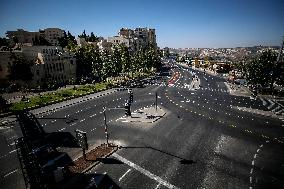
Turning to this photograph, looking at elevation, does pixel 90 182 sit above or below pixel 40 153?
below

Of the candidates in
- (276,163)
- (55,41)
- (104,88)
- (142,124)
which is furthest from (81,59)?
(55,41)

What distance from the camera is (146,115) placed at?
4303 cm

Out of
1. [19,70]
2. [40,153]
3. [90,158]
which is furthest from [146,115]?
[19,70]

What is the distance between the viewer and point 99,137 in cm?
3347

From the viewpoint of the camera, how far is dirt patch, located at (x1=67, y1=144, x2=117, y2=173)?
24.7 m

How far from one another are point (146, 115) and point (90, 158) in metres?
18.1

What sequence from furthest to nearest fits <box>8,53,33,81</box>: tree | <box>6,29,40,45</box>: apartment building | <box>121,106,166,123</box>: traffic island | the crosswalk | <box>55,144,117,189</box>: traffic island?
<box>6,29,40,45</box>: apartment building
<box>8,53,33,81</box>: tree
the crosswalk
<box>121,106,166,123</box>: traffic island
<box>55,144,117,189</box>: traffic island

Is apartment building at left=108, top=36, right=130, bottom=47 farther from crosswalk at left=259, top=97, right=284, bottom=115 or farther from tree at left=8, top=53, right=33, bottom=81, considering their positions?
crosswalk at left=259, top=97, right=284, bottom=115

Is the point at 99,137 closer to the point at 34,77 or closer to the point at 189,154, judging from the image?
the point at 189,154

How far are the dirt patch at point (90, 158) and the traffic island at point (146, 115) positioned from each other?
1124 centimetres

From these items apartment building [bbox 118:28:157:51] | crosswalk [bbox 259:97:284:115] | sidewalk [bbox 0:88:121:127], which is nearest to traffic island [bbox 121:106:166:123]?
sidewalk [bbox 0:88:121:127]

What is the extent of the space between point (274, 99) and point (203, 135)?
3319cm

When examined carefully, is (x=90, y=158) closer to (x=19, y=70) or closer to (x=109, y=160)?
(x=109, y=160)

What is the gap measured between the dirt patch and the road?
121cm
